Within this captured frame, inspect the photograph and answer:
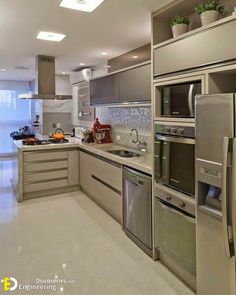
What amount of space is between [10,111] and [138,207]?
667cm

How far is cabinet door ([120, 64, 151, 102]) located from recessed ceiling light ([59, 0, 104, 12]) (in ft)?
2.90

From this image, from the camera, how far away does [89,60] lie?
4.87 m

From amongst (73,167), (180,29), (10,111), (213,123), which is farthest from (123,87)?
(10,111)

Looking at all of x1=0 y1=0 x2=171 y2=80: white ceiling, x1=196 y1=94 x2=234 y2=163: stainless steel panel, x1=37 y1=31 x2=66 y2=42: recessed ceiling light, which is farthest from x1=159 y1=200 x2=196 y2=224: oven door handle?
x1=37 y1=31 x2=66 y2=42: recessed ceiling light

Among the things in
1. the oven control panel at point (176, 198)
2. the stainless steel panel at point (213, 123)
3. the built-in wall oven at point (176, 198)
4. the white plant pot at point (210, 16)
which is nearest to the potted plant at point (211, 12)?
the white plant pot at point (210, 16)

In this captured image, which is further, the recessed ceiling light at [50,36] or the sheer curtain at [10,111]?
the sheer curtain at [10,111]

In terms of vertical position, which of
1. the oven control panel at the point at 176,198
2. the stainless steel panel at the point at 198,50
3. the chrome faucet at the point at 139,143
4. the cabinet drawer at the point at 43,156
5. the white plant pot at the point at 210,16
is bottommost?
the oven control panel at the point at 176,198

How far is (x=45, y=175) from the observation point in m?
4.50

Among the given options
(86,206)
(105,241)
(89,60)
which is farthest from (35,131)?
(105,241)

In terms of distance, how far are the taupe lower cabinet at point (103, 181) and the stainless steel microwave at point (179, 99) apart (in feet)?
3.79

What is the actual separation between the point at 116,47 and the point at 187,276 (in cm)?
313

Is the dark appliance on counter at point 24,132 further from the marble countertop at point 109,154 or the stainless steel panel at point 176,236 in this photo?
the stainless steel panel at point 176,236

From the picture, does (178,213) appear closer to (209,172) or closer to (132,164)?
(209,172)

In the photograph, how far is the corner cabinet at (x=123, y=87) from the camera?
307 cm
